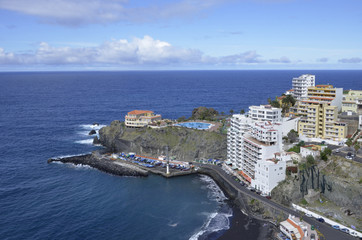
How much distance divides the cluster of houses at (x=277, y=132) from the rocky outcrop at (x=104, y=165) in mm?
28743

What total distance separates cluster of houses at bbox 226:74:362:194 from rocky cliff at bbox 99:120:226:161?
6010mm

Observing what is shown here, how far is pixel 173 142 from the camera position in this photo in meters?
103

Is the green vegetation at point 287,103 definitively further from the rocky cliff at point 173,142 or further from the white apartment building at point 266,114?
the rocky cliff at point 173,142

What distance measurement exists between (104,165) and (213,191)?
36779 millimetres

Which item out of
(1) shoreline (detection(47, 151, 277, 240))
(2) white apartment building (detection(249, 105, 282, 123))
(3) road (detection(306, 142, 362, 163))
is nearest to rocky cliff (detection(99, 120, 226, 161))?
(1) shoreline (detection(47, 151, 277, 240))

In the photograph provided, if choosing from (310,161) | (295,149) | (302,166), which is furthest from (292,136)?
(310,161)

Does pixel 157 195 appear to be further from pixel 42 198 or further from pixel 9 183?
pixel 9 183

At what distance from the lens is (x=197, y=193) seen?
3105 inches

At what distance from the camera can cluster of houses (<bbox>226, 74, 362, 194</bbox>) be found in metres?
74.1

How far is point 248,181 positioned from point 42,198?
168 feet

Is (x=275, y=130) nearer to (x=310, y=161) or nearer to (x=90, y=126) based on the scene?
(x=310, y=161)

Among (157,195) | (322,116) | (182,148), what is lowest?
(157,195)

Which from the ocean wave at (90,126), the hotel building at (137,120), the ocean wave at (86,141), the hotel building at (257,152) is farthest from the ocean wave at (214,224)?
the ocean wave at (90,126)

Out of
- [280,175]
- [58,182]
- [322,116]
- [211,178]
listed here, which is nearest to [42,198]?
[58,182]
